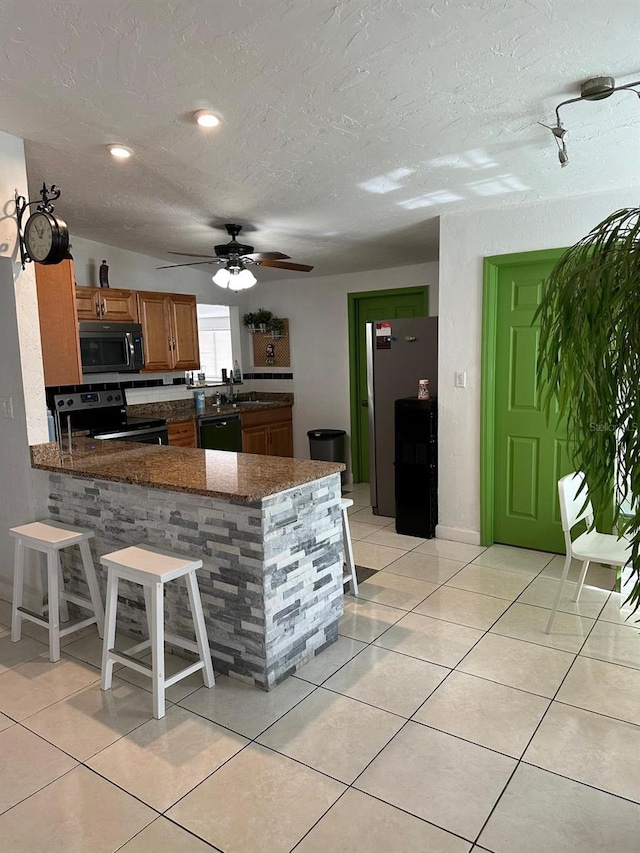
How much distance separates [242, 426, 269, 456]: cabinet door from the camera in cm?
576

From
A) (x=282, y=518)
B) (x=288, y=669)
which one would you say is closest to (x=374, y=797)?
(x=288, y=669)

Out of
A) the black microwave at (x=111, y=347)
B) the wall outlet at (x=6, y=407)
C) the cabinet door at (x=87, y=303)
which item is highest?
the cabinet door at (x=87, y=303)

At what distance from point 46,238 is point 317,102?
4.45 ft

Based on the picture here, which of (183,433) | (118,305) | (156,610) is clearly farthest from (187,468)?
(118,305)

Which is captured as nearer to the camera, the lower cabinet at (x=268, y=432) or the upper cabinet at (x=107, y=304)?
the upper cabinet at (x=107, y=304)

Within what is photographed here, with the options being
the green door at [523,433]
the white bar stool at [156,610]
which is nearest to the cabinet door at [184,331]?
the green door at [523,433]

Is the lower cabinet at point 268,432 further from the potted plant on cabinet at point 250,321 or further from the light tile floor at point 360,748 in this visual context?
the light tile floor at point 360,748

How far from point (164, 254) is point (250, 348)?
65.1 inches

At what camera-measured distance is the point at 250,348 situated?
21.7ft

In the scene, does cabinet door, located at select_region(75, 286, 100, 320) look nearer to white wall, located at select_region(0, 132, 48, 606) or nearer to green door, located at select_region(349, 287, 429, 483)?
white wall, located at select_region(0, 132, 48, 606)

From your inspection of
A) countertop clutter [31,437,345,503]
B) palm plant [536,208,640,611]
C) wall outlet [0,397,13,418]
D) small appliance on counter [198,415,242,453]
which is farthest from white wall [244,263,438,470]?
palm plant [536,208,640,611]

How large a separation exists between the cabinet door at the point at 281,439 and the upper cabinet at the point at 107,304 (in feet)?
6.27

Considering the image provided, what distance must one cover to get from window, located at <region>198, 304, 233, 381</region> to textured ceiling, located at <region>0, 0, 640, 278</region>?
2.51 metres

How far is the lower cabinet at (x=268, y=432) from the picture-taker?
19.0 feet
